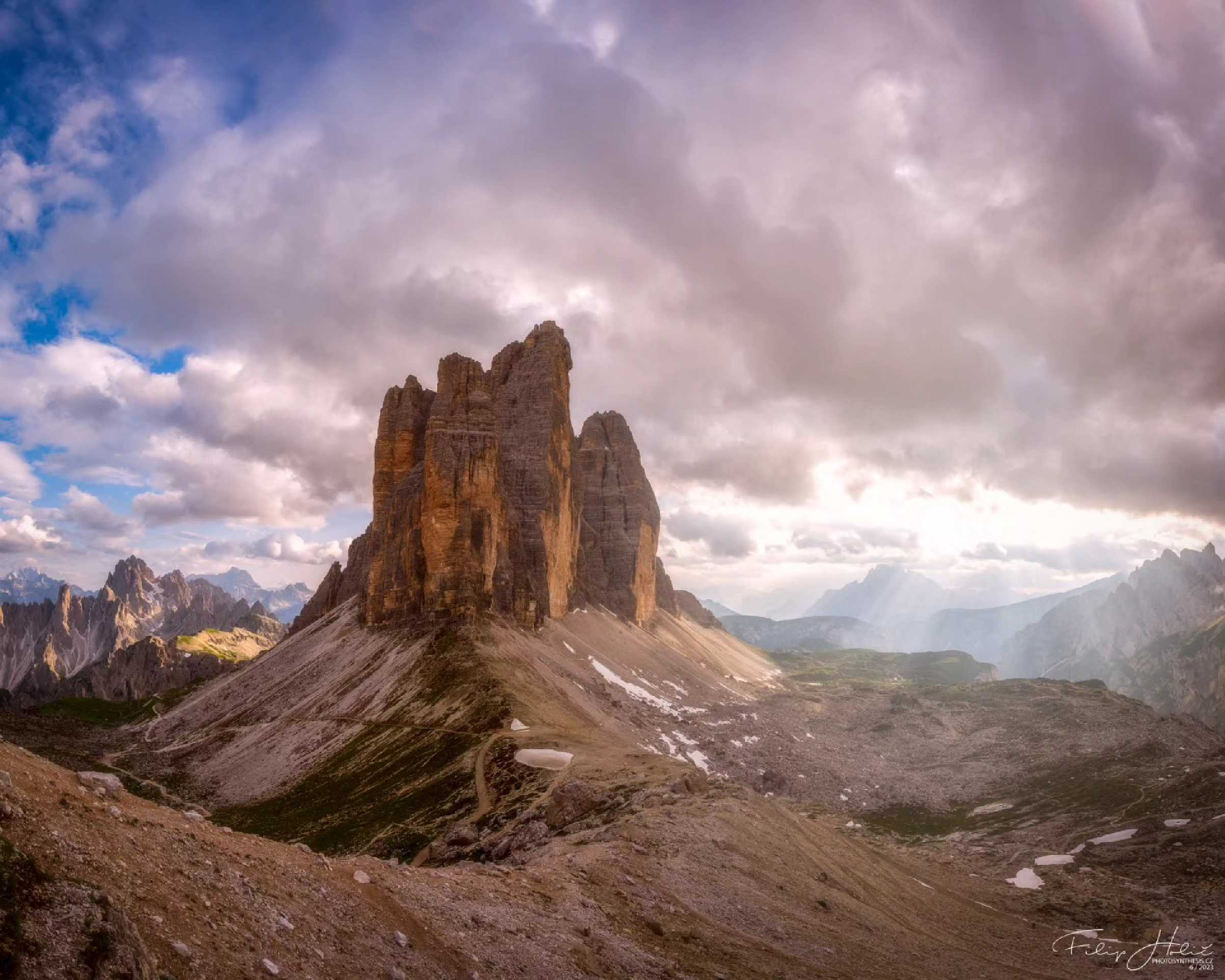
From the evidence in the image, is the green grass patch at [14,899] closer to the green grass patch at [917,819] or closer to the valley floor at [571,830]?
the valley floor at [571,830]

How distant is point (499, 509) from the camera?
355ft

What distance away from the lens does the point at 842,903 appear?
3123 cm

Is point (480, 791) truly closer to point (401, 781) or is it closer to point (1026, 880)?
point (401, 781)

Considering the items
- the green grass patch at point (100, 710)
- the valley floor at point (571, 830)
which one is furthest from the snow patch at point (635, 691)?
the green grass patch at point (100, 710)

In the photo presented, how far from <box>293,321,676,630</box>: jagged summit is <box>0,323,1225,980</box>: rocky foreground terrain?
652 mm

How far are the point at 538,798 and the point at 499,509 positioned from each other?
70195 mm

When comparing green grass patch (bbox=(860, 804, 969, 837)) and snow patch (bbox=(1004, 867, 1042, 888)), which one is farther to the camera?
green grass patch (bbox=(860, 804, 969, 837))

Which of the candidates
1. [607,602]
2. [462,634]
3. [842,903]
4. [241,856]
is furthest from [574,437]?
[241,856]

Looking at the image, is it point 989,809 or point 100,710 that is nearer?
point 989,809

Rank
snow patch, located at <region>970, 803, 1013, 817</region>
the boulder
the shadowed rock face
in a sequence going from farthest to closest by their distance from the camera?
the shadowed rock face < snow patch, located at <region>970, 803, 1013, 817</region> < the boulder

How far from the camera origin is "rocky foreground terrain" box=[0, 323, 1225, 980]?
1536 cm

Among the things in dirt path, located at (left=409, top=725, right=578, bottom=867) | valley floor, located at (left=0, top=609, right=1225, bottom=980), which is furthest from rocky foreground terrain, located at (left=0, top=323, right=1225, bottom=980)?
dirt path, located at (left=409, top=725, right=578, bottom=867)

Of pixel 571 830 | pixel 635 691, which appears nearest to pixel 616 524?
pixel 635 691

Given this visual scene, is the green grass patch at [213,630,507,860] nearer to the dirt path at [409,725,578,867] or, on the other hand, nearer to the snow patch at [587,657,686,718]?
the dirt path at [409,725,578,867]
